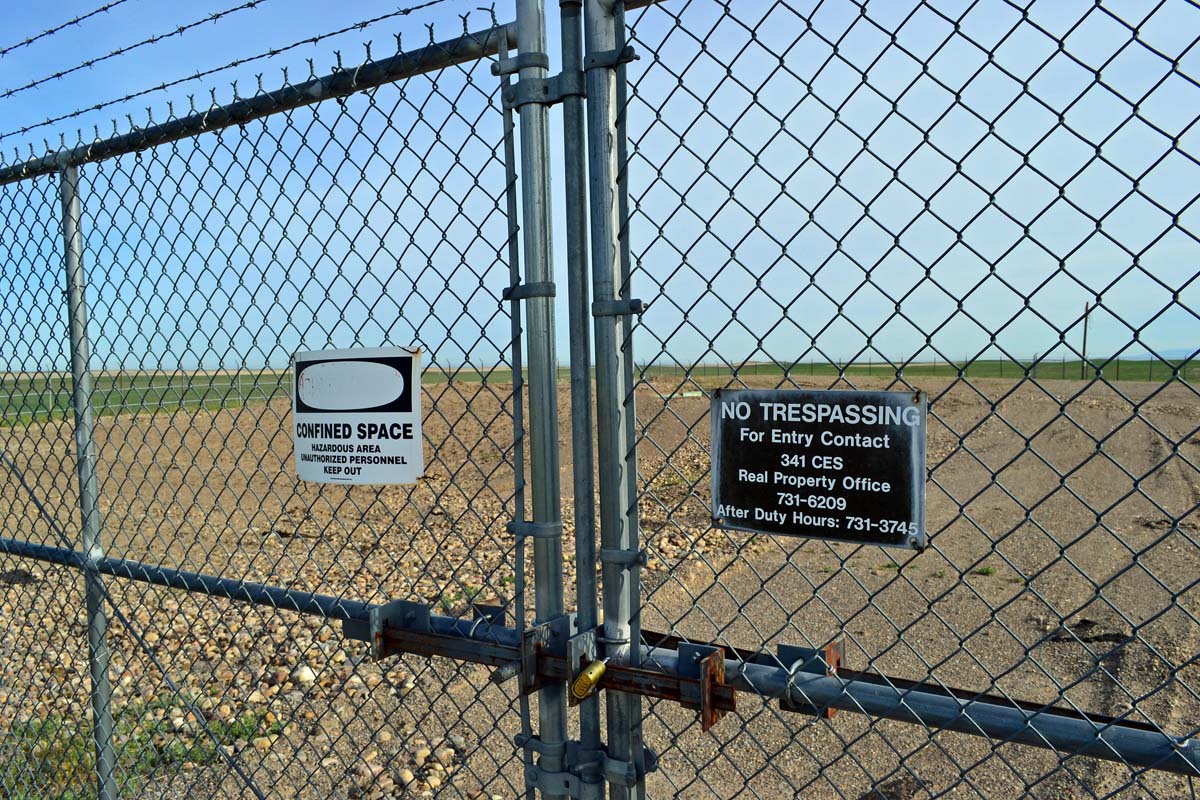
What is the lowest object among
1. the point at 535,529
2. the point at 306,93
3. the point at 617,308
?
the point at 535,529

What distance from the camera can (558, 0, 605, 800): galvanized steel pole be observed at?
1955mm

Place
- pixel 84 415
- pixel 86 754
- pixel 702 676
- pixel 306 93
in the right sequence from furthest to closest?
pixel 86 754 < pixel 84 415 < pixel 306 93 < pixel 702 676

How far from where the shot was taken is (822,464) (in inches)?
68.6

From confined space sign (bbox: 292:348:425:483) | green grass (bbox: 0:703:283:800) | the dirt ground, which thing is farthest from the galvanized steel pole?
green grass (bbox: 0:703:283:800)

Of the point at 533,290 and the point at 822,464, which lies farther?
the point at 533,290

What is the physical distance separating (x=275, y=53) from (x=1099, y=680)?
615 cm

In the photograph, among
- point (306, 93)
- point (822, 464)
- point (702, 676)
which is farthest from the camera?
point (306, 93)

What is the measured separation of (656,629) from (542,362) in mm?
5789

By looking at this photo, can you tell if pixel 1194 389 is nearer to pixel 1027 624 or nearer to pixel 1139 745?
pixel 1139 745

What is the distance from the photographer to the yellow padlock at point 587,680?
1.93m

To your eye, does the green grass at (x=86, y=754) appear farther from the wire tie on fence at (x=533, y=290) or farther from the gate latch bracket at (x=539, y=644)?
the wire tie on fence at (x=533, y=290)

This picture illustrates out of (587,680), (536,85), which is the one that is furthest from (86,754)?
(536,85)

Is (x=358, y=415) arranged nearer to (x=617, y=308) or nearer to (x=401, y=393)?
(x=401, y=393)

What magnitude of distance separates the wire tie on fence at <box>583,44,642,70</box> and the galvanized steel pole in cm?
5
